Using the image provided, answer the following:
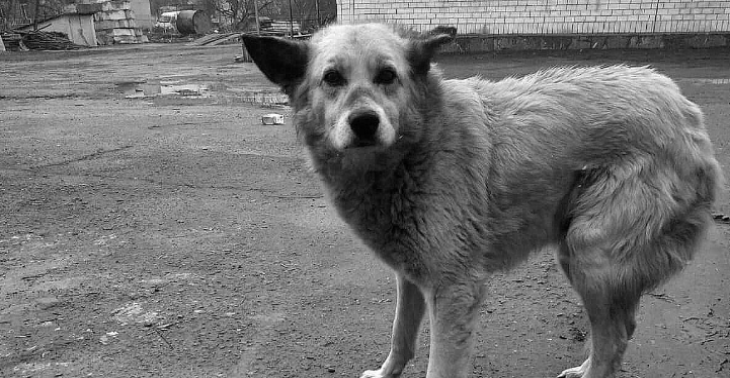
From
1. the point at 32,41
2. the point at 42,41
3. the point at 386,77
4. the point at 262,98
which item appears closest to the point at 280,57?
the point at 386,77

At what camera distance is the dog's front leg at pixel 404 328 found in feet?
9.04

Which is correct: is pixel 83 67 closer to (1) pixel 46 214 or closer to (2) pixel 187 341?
(1) pixel 46 214

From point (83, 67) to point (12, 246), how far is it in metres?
18.1

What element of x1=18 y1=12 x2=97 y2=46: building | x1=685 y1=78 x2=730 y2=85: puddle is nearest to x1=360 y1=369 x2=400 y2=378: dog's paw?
x1=685 y1=78 x2=730 y2=85: puddle

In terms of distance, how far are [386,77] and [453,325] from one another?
1.06m

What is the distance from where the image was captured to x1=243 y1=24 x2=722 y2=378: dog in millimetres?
2367

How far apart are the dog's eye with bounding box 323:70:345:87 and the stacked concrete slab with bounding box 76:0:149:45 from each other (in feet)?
117

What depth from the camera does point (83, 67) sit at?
20078 mm

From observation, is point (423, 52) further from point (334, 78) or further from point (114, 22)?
point (114, 22)

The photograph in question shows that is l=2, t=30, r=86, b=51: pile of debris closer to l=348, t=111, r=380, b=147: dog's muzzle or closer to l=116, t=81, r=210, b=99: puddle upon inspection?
l=116, t=81, r=210, b=99: puddle

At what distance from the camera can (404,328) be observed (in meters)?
2.76

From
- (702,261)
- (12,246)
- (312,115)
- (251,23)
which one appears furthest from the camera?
(251,23)

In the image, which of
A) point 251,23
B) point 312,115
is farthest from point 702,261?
point 251,23

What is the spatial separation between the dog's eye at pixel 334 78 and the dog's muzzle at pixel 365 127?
9.5 inches
